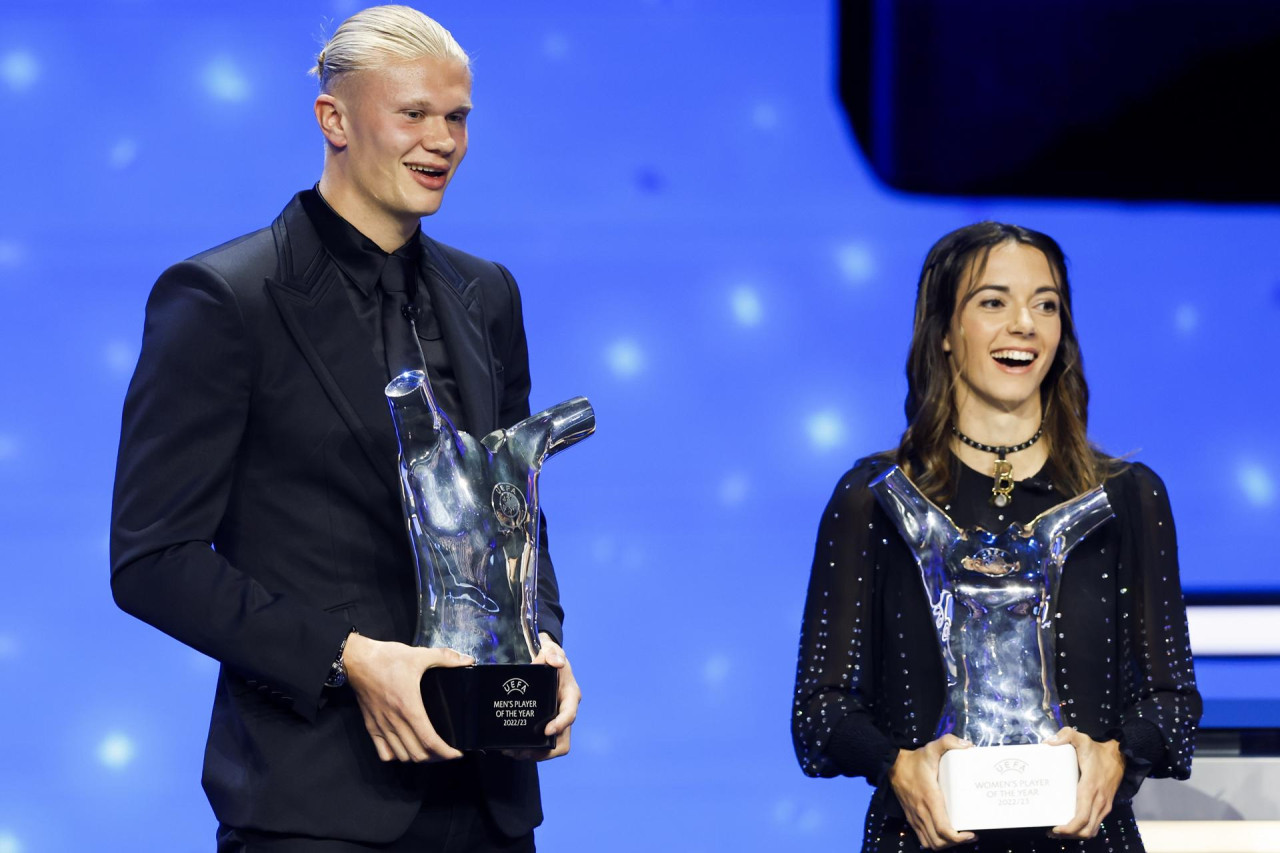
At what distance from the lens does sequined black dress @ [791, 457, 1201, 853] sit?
1.70 m

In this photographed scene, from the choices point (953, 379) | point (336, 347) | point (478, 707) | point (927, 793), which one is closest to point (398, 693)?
point (478, 707)

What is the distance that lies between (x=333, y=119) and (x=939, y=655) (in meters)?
0.86

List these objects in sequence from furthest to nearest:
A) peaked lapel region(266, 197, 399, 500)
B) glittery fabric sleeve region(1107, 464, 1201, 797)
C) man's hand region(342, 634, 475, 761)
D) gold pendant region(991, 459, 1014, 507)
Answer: gold pendant region(991, 459, 1014, 507), glittery fabric sleeve region(1107, 464, 1201, 797), peaked lapel region(266, 197, 399, 500), man's hand region(342, 634, 475, 761)

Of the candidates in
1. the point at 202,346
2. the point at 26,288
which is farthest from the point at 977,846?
the point at 26,288

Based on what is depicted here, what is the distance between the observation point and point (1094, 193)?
2686mm

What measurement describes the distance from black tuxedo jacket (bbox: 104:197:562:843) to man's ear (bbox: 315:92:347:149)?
0.35 feet

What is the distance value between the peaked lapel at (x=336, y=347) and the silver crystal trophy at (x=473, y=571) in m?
0.07

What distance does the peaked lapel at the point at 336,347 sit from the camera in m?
1.49

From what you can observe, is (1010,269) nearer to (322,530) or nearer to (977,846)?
(977,846)

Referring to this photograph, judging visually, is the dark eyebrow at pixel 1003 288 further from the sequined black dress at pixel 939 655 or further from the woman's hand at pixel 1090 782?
the woman's hand at pixel 1090 782

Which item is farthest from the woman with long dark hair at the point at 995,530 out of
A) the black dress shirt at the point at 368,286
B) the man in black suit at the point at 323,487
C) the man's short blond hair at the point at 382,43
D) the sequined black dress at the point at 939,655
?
A: the man's short blond hair at the point at 382,43

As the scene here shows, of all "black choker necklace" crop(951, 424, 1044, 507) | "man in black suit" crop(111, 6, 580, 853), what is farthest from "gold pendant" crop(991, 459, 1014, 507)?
"man in black suit" crop(111, 6, 580, 853)

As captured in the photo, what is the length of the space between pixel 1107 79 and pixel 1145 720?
4.54 feet

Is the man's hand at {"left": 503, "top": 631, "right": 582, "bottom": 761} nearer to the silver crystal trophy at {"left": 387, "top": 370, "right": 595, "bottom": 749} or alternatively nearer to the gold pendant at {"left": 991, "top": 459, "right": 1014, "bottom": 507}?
the silver crystal trophy at {"left": 387, "top": 370, "right": 595, "bottom": 749}
